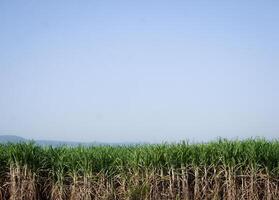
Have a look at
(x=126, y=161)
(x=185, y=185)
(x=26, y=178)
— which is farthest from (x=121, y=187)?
(x=26, y=178)

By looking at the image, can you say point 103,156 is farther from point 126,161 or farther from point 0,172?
point 0,172

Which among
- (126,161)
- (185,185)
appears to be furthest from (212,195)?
(126,161)

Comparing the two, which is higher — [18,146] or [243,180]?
[18,146]

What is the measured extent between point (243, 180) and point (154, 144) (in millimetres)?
2393

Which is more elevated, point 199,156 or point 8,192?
point 199,156

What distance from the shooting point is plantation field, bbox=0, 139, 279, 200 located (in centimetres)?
1080

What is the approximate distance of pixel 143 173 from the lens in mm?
10977

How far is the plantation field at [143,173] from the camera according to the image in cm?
1080

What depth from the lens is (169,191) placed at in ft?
35.3

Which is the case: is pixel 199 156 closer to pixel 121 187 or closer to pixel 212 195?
pixel 212 195

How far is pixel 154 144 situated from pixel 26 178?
3273 millimetres

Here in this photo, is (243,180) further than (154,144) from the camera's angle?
No

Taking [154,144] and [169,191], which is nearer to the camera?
Result: [169,191]

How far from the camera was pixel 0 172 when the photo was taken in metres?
11.1
